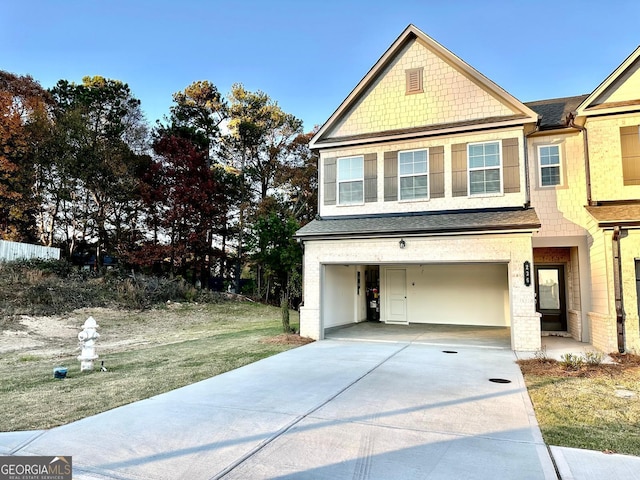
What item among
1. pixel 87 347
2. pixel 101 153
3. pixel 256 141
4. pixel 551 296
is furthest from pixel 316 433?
pixel 256 141

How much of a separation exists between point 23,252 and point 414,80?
20112 mm

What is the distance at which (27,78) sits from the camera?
77.2 ft

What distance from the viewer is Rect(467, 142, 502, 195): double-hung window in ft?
37.2

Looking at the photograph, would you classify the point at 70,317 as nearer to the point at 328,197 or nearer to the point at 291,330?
the point at 291,330

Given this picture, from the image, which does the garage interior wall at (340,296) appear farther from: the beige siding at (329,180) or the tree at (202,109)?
the tree at (202,109)

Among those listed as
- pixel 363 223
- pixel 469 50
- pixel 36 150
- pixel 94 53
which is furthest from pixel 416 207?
pixel 36 150

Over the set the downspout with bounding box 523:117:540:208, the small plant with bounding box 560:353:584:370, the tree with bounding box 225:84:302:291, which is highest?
the tree with bounding box 225:84:302:291

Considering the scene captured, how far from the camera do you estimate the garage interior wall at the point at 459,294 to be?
14.8m

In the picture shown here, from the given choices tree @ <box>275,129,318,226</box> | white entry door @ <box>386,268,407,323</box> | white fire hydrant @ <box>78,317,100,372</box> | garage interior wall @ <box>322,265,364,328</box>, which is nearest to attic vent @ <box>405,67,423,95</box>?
garage interior wall @ <box>322,265,364,328</box>

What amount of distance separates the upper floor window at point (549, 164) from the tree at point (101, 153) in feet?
71.5

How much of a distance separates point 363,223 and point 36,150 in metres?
20.8

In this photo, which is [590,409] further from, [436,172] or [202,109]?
[202,109]

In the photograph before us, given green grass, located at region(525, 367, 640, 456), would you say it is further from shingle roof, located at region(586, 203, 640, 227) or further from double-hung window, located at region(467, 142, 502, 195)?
double-hung window, located at region(467, 142, 502, 195)

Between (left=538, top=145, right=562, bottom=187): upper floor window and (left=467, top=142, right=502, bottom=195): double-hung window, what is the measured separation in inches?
65.3
